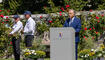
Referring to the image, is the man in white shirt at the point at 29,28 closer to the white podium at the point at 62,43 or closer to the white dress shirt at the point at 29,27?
the white dress shirt at the point at 29,27

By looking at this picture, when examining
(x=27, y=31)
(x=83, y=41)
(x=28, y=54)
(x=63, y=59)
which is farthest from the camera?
(x=83, y=41)

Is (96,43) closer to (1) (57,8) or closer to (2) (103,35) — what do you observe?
(2) (103,35)

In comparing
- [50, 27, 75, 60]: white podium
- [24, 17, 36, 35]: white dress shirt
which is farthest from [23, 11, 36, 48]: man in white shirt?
[50, 27, 75, 60]: white podium

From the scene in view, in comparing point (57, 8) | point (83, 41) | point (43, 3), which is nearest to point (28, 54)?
point (83, 41)

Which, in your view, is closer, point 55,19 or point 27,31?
point 27,31

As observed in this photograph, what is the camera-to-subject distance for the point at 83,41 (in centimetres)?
1338

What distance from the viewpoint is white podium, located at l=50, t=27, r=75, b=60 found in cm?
855

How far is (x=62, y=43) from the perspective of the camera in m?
8.62

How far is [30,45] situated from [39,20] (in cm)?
275

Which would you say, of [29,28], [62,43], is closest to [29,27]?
[29,28]

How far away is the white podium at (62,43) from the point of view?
855 cm

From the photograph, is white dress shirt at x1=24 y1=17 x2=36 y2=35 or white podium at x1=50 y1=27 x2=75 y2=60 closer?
white podium at x1=50 y1=27 x2=75 y2=60

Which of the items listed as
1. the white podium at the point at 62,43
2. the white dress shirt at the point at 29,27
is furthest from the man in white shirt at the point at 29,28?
→ the white podium at the point at 62,43

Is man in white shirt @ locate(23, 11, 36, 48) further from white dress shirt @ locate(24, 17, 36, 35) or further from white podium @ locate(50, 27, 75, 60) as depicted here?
white podium @ locate(50, 27, 75, 60)
